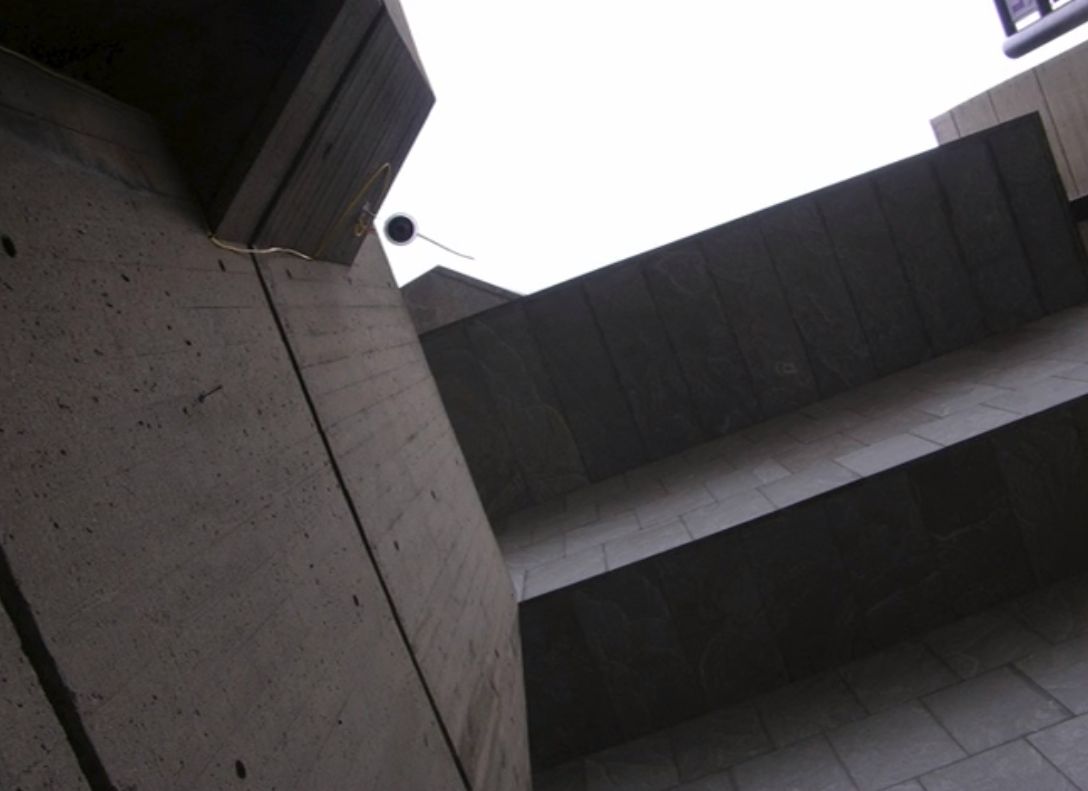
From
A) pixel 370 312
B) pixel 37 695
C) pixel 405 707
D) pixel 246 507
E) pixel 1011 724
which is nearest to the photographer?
pixel 37 695

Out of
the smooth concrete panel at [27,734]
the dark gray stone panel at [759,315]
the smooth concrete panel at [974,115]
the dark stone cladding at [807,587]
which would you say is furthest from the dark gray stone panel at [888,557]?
the smooth concrete panel at [27,734]

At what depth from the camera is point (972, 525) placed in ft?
16.6

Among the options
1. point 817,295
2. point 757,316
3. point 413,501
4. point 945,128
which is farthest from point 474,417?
point 945,128

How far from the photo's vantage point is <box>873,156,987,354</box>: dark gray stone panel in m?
6.93

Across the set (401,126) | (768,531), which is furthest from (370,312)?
(768,531)

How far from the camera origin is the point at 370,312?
15.1 feet

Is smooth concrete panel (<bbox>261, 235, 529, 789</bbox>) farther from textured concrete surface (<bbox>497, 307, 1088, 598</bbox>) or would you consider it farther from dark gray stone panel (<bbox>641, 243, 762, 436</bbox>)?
dark gray stone panel (<bbox>641, 243, 762, 436</bbox>)

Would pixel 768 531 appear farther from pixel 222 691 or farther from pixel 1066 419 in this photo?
pixel 222 691

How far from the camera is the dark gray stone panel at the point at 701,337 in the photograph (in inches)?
275

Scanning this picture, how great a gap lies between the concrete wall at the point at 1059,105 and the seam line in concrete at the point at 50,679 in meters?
7.16

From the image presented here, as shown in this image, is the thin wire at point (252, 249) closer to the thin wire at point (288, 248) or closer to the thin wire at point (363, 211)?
the thin wire at point (288, 248)

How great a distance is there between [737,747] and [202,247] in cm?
330

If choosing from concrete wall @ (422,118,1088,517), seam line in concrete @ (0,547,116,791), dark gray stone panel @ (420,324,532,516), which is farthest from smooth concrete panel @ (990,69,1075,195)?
seam line in concrete @ (0,547,116,791)

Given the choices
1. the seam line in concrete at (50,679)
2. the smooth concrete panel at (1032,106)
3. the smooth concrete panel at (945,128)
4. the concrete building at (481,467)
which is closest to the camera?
the seam line in concrete at (50,679)
